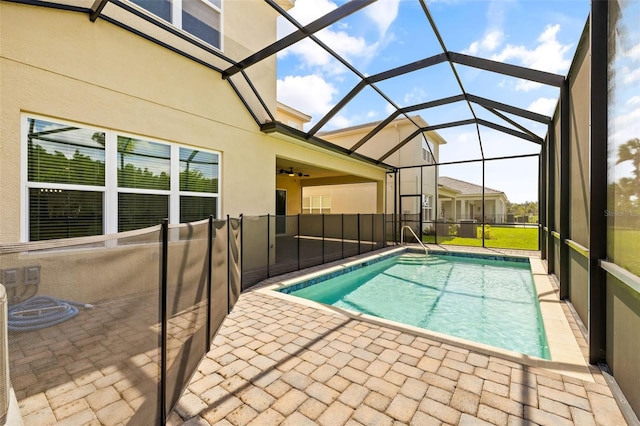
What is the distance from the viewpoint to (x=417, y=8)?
15.5ft

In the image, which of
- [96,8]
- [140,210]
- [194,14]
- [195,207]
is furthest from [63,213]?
[194,14]

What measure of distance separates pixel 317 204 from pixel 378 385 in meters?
15.0

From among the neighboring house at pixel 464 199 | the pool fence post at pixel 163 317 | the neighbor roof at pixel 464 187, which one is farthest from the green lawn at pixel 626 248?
the neighbor roof at pixel 464 187

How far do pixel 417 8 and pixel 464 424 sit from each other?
18.6 ft

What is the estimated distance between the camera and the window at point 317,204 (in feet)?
55.6

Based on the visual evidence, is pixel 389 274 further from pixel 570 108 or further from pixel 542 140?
pixel 542 140

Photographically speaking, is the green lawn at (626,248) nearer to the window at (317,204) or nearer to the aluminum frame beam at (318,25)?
the aluminum frame beam at (318,25)

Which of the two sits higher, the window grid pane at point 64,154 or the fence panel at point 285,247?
the window grid pane at point 64,154

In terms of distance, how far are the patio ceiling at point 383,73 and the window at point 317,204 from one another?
6951 millimetres

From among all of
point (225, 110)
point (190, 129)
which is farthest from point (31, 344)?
point (225, 110)

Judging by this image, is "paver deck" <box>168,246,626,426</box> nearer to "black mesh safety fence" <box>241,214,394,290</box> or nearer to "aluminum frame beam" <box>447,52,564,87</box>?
"black mesh safety fence" <box>241,214,394,290</box>

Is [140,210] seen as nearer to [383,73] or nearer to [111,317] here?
[111,317]

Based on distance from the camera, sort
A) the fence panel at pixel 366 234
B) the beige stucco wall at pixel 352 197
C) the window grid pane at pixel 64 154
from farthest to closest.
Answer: the beige stucco wall at pixel 352 197 → the fence panel at pixel 366 234 → the window grid pane at pixel 64 154

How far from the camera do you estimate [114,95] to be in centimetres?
441
